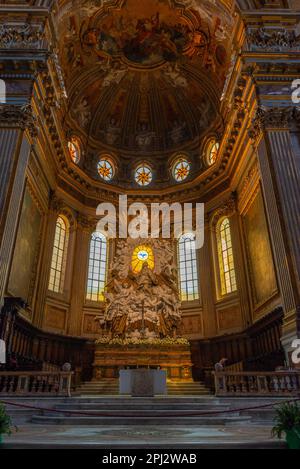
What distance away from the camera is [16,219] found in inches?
534

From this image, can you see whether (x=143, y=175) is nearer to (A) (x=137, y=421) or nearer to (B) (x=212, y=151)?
(B) (x=212, y=151)

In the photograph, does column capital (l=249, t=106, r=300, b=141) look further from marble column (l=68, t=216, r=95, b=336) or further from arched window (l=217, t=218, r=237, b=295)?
marble column (l=68, t=216, r=95, b=336)

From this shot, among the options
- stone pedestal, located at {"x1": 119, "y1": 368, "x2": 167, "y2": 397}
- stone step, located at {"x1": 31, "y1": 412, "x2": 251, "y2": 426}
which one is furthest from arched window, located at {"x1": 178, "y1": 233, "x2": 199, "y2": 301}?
stone step, located at {"x1": 31, "y1": 412, "x2": 251, "y2": 426}

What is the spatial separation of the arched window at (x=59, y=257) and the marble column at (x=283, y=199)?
12.4 meters

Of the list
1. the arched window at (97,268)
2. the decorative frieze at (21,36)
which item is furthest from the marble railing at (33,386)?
the decorative frieze at (21,36)

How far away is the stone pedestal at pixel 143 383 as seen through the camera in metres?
10.8

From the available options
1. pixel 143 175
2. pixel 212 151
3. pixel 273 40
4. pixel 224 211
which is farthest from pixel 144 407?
pixel 143 175

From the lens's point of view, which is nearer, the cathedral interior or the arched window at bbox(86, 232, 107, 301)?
the cathedral interior

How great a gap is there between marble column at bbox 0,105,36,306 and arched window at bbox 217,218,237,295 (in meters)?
12.1

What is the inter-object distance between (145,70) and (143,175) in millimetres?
7434

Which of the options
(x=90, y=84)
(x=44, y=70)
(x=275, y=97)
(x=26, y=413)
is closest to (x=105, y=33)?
(x=90, y=84)

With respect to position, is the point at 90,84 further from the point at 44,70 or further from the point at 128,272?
the point at 128,272

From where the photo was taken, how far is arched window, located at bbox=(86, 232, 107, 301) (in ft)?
71.5

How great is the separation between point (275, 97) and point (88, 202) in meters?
13.4
